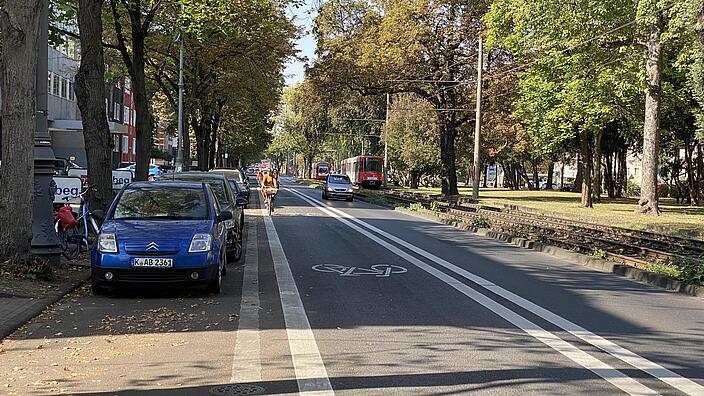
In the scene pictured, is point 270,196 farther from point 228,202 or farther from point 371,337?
Result: point 371,337

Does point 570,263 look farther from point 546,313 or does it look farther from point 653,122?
point 653,122

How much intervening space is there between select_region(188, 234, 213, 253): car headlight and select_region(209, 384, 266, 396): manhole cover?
4.14 metres

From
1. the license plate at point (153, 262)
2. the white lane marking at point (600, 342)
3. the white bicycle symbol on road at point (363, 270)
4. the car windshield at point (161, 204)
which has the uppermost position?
the car windshield at point (161, 204)

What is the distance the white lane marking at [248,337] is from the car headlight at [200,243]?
88 cm

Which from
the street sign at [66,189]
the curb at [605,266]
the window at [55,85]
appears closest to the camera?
the curb at [605,266]

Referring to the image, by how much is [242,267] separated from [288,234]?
6885 millimetres

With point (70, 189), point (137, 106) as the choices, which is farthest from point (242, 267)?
point (137, 106)

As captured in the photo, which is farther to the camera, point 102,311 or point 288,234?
→ point 288,234

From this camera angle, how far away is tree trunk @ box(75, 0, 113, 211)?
1414 centimetres

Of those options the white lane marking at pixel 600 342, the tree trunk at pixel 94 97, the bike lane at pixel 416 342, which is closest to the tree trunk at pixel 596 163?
the white lane marking at pixel 600 342

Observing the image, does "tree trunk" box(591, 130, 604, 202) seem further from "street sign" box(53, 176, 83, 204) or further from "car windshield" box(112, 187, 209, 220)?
"car windshield" box(112, 187, 209, 220)

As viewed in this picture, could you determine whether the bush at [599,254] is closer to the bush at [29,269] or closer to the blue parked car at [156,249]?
the blue parked car at [156,249]

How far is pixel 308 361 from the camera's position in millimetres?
6719

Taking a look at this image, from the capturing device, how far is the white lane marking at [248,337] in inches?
249
